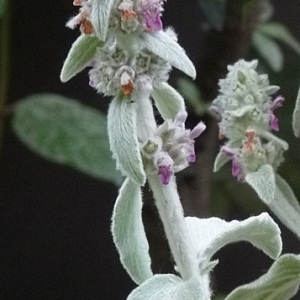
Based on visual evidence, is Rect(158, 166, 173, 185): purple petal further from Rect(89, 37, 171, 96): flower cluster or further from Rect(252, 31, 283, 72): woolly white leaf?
Rect(252, 31, 283, 72): woolly white leaf

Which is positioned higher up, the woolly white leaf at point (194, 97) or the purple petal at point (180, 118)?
the woolly white leaf at point (194, 97)

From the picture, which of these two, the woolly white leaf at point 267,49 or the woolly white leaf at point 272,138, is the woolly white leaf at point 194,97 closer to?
the woolly white leaf at point 267,49

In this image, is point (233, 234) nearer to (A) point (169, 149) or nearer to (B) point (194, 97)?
(A) point (169, 149)

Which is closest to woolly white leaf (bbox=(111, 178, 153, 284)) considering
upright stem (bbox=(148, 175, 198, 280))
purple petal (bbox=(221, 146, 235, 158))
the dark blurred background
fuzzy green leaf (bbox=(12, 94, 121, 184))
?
upright stem (bbox=(148, 175, 198, 280))

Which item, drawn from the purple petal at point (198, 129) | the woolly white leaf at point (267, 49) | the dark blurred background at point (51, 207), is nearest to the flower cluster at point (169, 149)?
the purple petal at point (198, 129)

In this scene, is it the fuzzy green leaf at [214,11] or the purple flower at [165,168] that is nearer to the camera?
the purple flower at [165,168]

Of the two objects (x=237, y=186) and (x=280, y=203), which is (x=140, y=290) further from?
(x=237, y=186)

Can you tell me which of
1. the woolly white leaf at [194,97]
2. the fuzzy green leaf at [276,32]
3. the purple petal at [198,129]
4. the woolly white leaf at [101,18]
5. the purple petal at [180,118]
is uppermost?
the fuzzy green leaf at [276,32]

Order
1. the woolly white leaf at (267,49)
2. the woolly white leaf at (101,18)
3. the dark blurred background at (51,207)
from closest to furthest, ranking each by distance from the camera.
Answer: the woolly white leaf at (101,18)
the woolly white leaf at (267,49)
the dark blurred background at (51,207)
